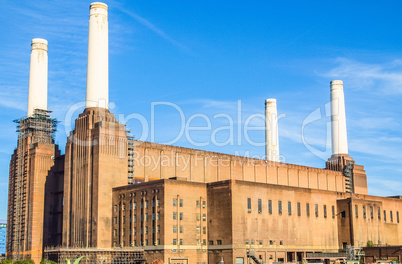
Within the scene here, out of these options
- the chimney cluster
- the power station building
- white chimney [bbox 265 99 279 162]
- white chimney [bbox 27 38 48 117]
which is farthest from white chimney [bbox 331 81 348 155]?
white chimney [bbox 27 38 48 117]

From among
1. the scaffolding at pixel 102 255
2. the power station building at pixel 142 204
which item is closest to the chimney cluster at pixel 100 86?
the power station building at pixel 142 204

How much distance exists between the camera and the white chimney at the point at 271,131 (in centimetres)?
15262

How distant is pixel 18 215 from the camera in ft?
372

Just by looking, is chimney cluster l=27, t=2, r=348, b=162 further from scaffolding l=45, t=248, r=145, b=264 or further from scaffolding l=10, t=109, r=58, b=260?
scaffolding l=45, t=248, r=145, b=264

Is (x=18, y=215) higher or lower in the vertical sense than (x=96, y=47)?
lower

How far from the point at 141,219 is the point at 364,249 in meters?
41.4

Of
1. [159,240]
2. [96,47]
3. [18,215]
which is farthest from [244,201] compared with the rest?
[18,215]

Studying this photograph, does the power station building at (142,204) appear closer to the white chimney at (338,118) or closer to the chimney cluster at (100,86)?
the chimney cluster at (100,86)

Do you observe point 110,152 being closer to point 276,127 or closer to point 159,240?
point 159,240

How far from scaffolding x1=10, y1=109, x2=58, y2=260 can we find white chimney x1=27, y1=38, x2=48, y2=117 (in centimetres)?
236

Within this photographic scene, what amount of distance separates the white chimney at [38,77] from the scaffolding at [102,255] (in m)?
36.6

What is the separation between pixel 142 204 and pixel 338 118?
67004 millimetres

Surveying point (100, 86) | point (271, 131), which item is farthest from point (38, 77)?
point (271, 131)

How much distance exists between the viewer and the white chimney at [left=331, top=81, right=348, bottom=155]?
472 feet
